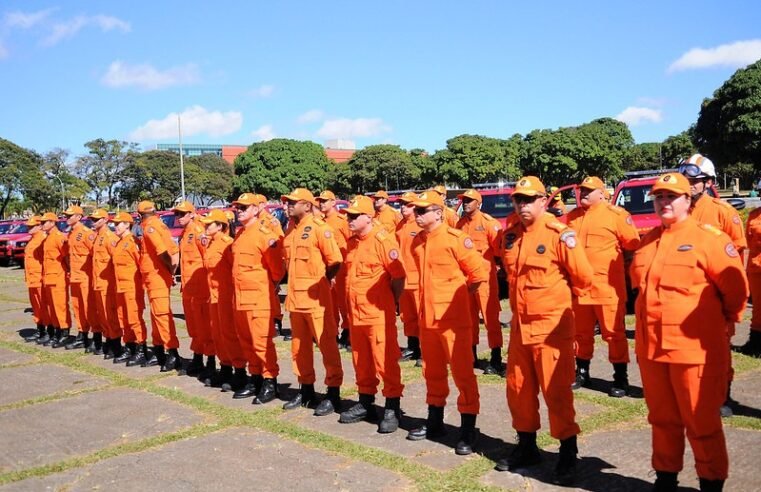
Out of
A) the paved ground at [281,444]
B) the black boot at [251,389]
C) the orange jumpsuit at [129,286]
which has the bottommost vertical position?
the paved ground at [281,444]

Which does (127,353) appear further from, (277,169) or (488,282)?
(277,169)

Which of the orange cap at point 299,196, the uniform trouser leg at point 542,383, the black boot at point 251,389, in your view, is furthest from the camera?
the black boot at point 251,389

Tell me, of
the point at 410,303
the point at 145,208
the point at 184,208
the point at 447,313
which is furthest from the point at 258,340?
the point at 145,208

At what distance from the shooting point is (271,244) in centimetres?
689

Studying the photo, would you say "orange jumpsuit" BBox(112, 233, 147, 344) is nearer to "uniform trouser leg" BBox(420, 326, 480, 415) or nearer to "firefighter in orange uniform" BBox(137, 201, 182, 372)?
"firefighter in orange uniform" BBox(137, 201, 182, 372)

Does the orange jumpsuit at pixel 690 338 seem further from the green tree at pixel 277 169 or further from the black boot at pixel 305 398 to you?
the green tree at pixel 277 169

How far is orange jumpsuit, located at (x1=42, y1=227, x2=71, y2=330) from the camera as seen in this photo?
1044cm

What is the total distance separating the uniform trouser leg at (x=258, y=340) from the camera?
6.75m

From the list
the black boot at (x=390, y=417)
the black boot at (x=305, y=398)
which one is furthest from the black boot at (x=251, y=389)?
the black boot at (x=390, y=417)

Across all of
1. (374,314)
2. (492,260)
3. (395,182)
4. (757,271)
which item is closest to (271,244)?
(374,314)

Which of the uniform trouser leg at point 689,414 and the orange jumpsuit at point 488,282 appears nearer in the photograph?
the uniform trouser leg at point 689,414

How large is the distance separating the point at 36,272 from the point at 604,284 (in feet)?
29.0

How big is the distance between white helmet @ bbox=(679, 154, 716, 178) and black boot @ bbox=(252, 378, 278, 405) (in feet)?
14.2

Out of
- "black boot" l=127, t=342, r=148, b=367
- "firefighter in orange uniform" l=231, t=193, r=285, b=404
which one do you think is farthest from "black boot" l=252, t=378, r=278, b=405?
"black boot" l=127, t=342, r=148, b=367
